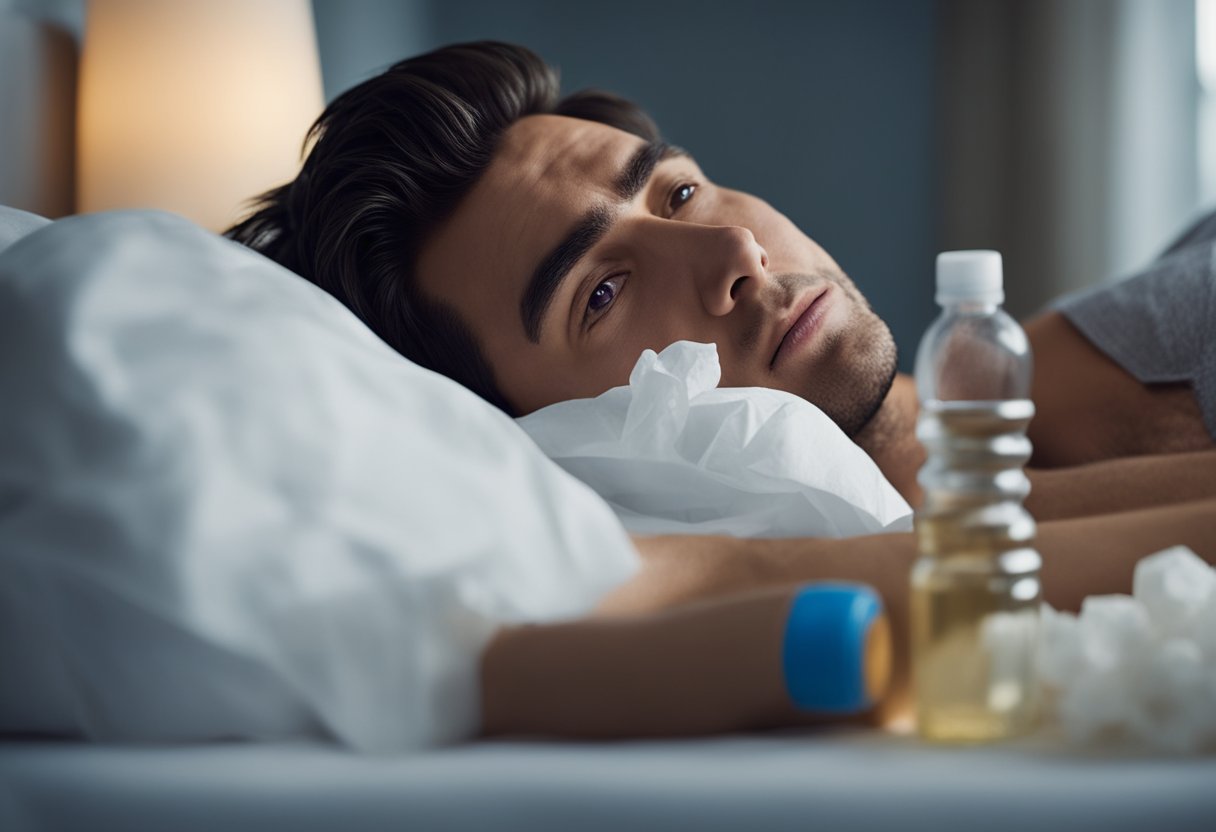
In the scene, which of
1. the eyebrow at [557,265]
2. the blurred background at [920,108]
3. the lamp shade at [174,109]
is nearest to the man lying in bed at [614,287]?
the eyebrow at [557,265]

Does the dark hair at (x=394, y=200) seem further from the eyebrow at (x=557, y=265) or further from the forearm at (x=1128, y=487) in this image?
the forearm at (x=1128, y=487)

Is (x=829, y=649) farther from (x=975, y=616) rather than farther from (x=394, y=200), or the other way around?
(x=394, y=200)

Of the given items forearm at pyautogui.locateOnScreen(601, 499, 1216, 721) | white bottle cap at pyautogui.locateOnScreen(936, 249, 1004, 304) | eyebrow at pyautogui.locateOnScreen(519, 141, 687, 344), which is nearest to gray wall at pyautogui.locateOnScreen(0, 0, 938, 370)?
eyebrow at pyautogui.locateOnScreen(519, 141, 687, 344)

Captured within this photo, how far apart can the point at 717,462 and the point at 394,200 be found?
2.21 ft

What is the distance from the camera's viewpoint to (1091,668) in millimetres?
498

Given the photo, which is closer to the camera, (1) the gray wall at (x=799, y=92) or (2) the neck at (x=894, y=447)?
(2) the neck at (x=894, y=447)

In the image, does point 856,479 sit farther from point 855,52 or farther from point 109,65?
point 855,52

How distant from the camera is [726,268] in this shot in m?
1.20

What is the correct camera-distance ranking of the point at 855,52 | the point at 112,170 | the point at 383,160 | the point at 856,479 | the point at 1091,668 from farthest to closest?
the point at 855,52, the point at 112,170, the point at 383,160, the point at 856,479, the point at 1091,668

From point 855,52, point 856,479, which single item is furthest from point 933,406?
point 855,52

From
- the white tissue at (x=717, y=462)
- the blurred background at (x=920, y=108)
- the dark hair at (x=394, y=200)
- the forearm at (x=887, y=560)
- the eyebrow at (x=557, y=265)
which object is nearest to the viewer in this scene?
the forearm at (x=887, y=560)

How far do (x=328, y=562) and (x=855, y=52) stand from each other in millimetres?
3356

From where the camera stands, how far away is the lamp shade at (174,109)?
1585 mm

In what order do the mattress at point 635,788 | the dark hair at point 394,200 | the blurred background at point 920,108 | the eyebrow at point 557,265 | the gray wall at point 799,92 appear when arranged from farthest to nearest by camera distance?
the gray wall at point 799,92 < the blurred background at point 920,108 < the dark hair at point 394,200 < the eyebrow at point 557,265 < the mattress at point 635,788
